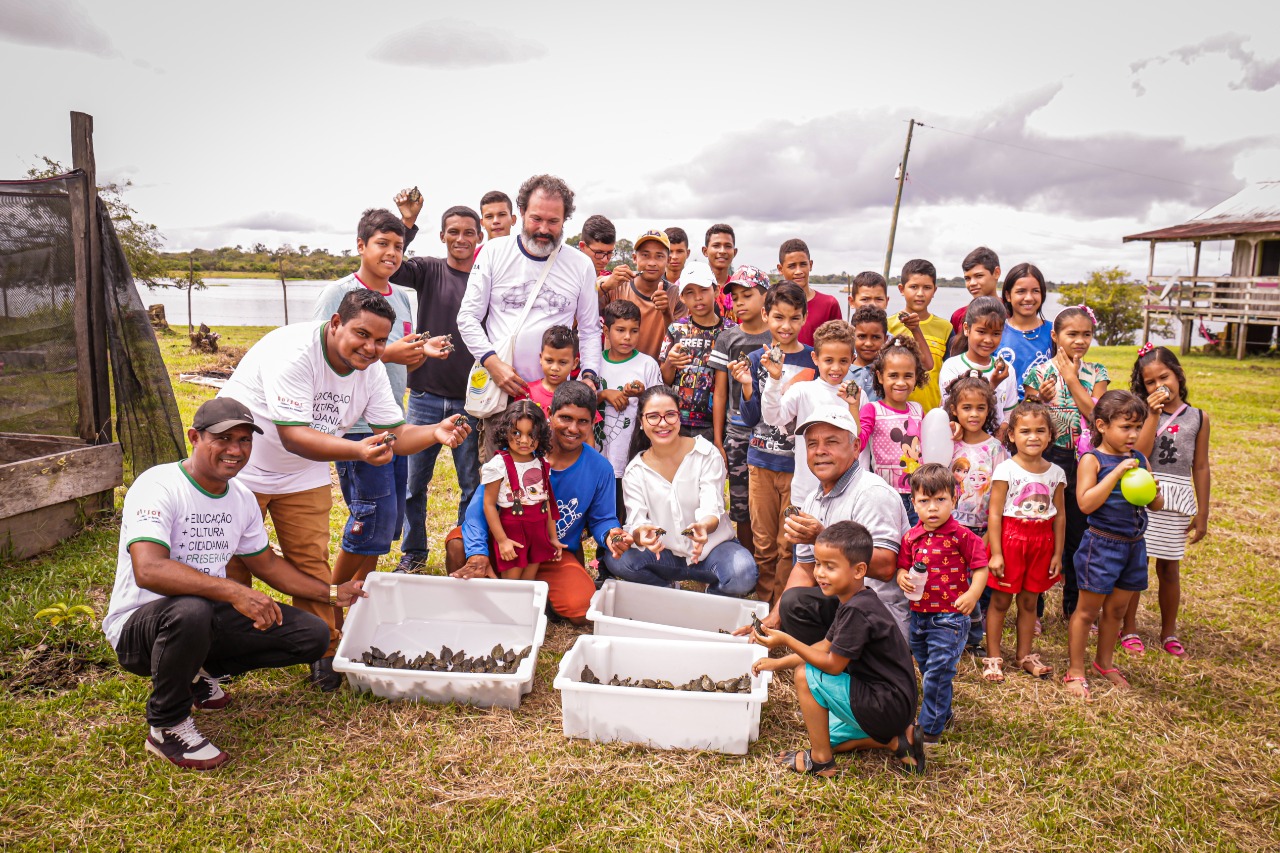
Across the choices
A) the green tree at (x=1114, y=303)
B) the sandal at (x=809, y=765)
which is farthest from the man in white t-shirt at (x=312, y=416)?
the green tree at (x=1114, y=303)

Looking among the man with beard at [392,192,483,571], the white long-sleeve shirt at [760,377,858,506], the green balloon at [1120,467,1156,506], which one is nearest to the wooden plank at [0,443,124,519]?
the man with beard at [392,192,483,571]

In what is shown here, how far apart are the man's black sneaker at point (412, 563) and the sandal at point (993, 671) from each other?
11.4 ft

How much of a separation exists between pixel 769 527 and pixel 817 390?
94 cm

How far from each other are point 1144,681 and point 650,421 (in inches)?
115

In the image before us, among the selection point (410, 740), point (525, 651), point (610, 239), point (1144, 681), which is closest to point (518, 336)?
point (610, 239)

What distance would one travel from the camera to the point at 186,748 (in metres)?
3.02

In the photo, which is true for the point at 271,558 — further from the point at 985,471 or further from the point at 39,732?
the point at 985,471

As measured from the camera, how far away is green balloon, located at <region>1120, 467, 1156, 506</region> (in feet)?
12.0

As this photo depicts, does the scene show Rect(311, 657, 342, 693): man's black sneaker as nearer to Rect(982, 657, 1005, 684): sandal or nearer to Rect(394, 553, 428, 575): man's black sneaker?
Rect(394, 553, 428, 575): man's black sneaker

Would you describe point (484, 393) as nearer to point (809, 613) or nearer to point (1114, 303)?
point (809, 613)

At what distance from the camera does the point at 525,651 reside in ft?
12.9

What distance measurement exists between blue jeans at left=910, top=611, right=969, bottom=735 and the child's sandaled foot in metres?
1.18

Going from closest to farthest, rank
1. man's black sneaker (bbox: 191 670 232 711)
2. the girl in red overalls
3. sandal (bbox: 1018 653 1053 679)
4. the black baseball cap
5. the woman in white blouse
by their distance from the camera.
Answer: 1. the black baseball cap
2. man's black sneaker (bbox: 191 670 232 711)
3. sandal (bbox: 1018 653 1053 679)
4. the girl in red overalls
5. the woman in white blouse

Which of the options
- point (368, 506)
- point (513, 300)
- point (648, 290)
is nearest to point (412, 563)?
point (368, 506)
